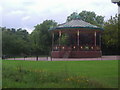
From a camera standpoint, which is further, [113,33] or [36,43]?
[36,43]

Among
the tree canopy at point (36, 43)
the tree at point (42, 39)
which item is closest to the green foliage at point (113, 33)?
the tree canopy at point (36, 43)

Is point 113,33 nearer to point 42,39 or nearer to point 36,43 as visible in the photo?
point 42,39

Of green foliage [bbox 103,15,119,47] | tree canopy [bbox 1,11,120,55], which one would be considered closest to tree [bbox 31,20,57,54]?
tree canopy [bbox 1,11,120,55]

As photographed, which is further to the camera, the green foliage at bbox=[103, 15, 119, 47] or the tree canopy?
the tree canopy

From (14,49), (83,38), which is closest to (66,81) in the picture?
(83,38)

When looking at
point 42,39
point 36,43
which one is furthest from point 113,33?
point 36,43

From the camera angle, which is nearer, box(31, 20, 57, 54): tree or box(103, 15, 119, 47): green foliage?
box(103, 15, 119, 47): green foliage

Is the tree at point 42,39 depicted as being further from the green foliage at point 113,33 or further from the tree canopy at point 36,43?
the green foliage at point 113,33

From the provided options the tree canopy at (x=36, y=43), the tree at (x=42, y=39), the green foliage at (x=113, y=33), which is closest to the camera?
the green foliage at (x=113, y=33)

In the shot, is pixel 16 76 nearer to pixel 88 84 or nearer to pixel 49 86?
pixel 49 86

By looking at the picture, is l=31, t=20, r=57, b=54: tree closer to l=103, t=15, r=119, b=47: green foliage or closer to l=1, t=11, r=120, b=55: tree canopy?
l=1, t=11, r=120, b=55: tree canopy

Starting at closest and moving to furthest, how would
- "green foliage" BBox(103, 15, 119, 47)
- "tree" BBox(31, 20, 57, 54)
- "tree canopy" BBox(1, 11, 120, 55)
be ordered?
"green foliage" BBox(103, 15, 119, 47), "tree canopy" BBox(1, 11, 120, 55), "tree" BBox(31, 20, 57, 54)

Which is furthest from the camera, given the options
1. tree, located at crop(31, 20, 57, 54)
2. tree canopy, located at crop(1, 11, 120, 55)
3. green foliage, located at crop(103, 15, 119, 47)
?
tree, located at crop(31, 20, 57, 54)

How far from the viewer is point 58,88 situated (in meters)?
7.89
